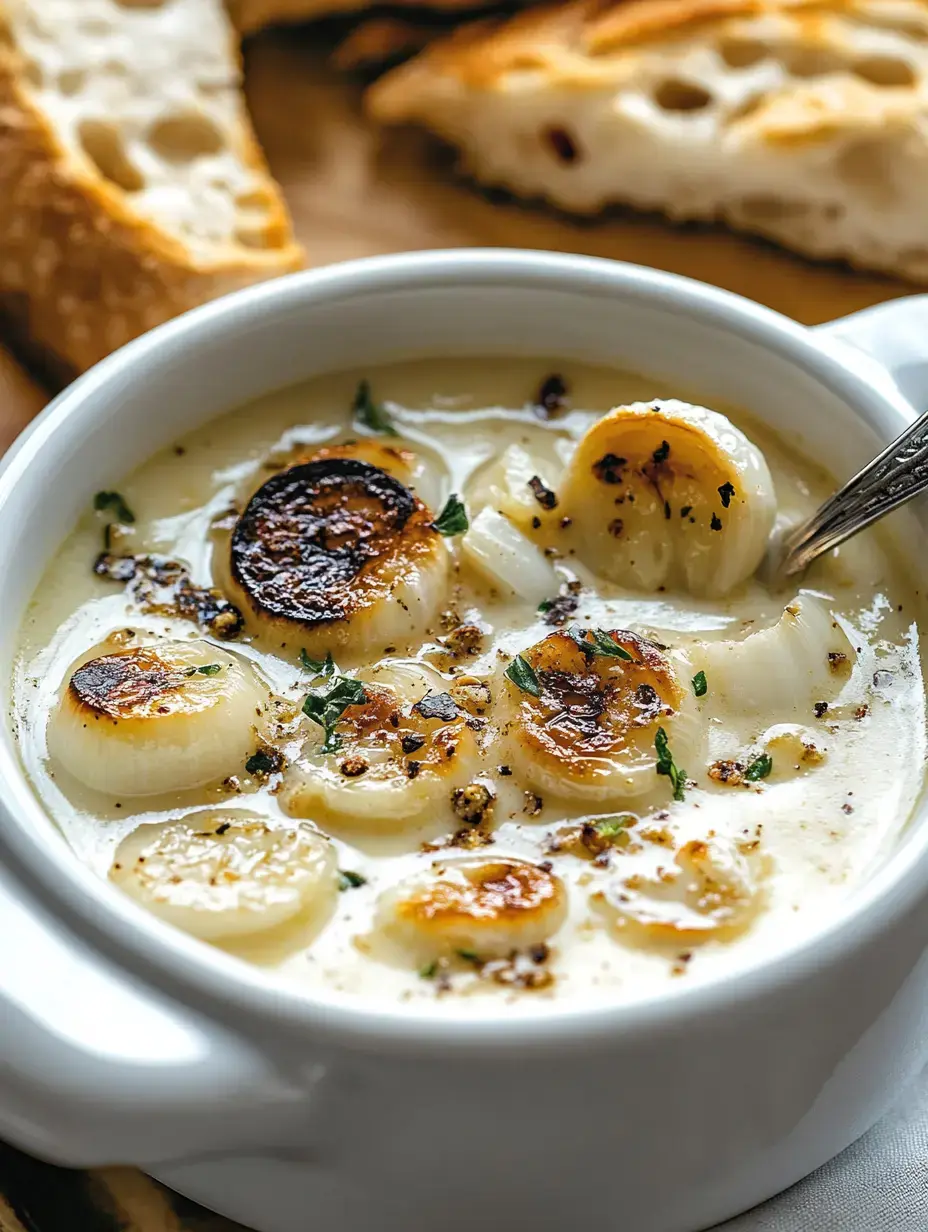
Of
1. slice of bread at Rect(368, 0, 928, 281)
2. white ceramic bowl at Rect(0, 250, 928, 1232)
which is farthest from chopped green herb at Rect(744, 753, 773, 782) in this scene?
slice of bread at Rect(368, 0, 928, 281)

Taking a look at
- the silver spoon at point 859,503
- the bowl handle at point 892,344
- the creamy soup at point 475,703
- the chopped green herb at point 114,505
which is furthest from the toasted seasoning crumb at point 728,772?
the chopped green herb at point 114,505

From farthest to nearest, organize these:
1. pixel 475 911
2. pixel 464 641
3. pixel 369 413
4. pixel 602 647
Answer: pixel 369 413
pixel 464 641
pixel 602 647
pixel 475 911

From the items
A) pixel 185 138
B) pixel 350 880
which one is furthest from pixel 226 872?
pixel 185 138

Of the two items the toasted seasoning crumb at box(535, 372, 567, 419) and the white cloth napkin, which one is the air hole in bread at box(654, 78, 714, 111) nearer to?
the toasted seasoning crumb at box(535, 372, 567, 419)

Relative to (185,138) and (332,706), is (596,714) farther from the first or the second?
(185,138)

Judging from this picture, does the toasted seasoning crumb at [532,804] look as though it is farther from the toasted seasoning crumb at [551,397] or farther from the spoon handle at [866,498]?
the toasted seasoning crumb at [551,397]

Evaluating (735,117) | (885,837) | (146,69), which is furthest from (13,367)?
(885,837)
